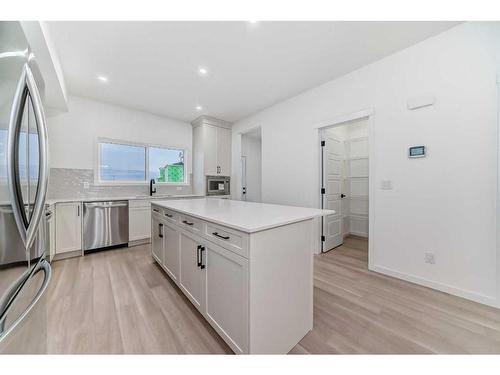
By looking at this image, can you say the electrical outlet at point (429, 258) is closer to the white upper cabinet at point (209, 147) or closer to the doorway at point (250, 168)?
the white upper cabinet at point (209, 147)

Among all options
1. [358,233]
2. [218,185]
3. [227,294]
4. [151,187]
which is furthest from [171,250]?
[358,233]

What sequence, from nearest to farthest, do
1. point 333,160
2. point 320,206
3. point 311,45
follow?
point 311,45, point 320,206, point 333,160

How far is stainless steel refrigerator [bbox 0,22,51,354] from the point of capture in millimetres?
706

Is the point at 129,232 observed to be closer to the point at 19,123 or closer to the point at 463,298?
the point at 19,123

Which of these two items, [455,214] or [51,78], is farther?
[51,78]

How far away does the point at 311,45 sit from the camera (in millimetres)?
2186

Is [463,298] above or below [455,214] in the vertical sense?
below

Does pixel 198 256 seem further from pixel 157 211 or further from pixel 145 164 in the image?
pixel 145 164

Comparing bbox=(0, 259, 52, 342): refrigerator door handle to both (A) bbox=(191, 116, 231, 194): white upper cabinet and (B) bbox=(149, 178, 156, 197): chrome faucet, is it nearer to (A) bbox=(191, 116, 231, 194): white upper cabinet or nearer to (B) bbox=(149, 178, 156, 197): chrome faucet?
(B) bbox=(149, 178, 156, 197): chrome faucet

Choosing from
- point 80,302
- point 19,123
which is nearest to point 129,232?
point 80,302

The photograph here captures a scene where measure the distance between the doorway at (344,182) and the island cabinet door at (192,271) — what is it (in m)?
2.24

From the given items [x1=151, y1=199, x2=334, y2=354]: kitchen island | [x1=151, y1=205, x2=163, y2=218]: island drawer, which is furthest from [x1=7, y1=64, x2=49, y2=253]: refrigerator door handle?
[x1=151, y1=205, x2=163, y2=218]: island drawer

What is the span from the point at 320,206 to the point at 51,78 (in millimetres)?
3969
